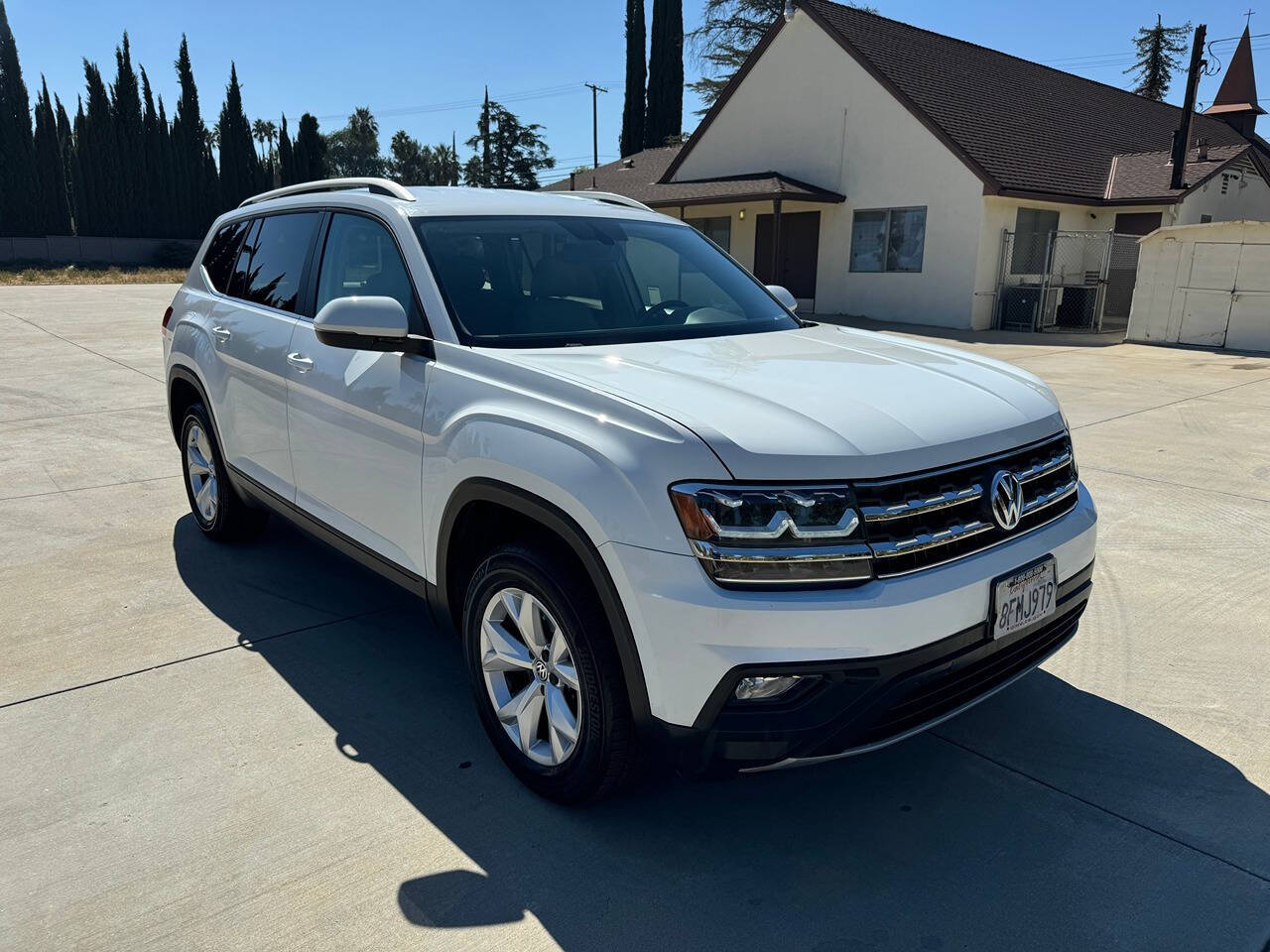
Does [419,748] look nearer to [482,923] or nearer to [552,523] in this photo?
[482,923]

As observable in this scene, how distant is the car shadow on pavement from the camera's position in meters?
2.41

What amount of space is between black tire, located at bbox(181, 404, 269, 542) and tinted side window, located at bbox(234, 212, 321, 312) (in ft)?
2.58

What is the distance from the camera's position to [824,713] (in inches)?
91.5

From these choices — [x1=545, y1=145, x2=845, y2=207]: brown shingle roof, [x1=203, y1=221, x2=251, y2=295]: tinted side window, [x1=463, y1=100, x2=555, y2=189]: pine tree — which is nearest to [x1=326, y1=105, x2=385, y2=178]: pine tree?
[x1=463, y1=100, x2=555, y2=189]: pine tree

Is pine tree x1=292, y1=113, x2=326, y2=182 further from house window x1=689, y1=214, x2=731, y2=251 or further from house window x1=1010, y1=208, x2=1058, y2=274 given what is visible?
house window x1=1010, y1=208, x2=1058, y2=274

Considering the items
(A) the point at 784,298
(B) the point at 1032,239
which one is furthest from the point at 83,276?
(A) the point at 784,298

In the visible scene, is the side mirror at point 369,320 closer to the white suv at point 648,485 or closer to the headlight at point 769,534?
the white suv at point 648,485

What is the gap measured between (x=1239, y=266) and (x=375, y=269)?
17426mm

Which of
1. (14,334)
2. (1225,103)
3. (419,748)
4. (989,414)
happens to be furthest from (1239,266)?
(1225,103)

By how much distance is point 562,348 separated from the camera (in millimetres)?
3156

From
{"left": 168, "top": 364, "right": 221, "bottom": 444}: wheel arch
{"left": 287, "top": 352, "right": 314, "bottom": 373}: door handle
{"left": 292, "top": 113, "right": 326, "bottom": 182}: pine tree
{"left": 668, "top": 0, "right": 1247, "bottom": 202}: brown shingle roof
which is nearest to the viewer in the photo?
{"left": 287, "top": 352, "right": 314, "bottom": 373}: door handle

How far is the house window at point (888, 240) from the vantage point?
20859mm

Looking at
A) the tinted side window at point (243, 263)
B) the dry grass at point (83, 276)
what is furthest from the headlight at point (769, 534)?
the dry grass at point (83, 276)

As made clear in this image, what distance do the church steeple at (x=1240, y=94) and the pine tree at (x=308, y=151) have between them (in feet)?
132
